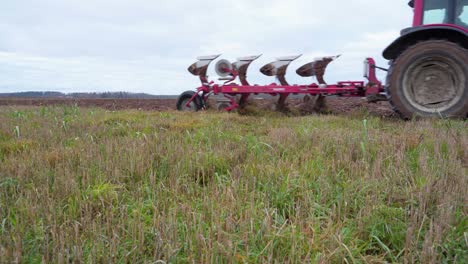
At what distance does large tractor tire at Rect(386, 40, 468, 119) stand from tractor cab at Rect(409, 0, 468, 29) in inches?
20.6

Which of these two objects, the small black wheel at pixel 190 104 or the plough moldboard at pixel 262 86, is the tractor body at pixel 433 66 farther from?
the small black wheel at pixel 190 104

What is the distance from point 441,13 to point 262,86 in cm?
310

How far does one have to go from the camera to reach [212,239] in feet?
4.53

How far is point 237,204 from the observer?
173 cm

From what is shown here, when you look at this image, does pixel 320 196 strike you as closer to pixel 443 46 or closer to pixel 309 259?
pixel 309 259

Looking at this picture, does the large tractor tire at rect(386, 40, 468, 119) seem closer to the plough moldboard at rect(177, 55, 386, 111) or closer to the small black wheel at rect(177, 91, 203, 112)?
the plough moldboard at rect(177, 55, 386, 111)

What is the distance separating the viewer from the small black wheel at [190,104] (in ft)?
25.1

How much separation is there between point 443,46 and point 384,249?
4.13 metres

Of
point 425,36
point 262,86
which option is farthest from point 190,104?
point 425,36

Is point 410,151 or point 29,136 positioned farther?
point 29,136

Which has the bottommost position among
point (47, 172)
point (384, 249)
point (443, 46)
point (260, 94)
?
point (384, 249)

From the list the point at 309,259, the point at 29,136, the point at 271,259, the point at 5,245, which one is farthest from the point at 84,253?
the point at 29,136

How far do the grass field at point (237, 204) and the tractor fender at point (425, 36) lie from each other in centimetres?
229

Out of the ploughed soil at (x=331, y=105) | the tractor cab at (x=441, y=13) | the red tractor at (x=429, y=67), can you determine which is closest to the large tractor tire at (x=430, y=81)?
the red tractor at (x=429, y=67)
